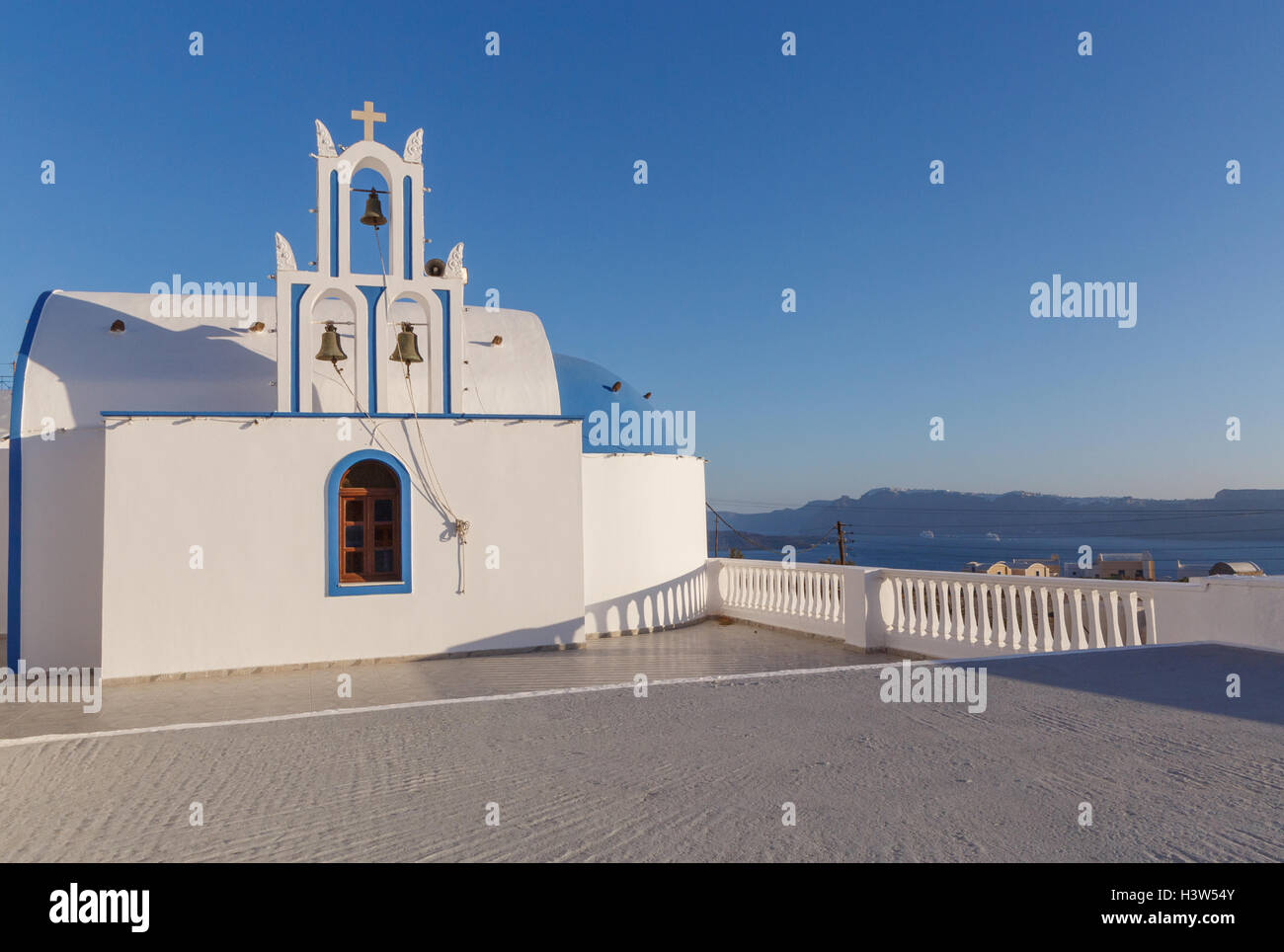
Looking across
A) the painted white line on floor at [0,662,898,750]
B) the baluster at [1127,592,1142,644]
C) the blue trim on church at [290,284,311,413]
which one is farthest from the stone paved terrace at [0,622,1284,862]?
the blue trim on church at [290,284,311,413]

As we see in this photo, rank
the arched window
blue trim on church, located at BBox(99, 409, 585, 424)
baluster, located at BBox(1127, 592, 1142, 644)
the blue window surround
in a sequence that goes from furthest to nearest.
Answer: the arched window → the blue window surround → blue trim on church, located at BBox(99, 409, 585, 424) → baluster, located at BBox(1127, 592, 1142, 644)

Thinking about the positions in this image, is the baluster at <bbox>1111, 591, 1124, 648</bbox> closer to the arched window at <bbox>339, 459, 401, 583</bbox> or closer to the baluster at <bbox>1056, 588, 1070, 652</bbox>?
the baluster at <bbox>1056, 588, 1070, 652</bbox>

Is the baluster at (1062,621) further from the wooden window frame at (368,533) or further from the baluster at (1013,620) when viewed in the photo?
the wooden window frame at (368,533)

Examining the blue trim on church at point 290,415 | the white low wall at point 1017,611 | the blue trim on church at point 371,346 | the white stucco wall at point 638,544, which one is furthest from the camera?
the white stucco wall at point 638,544

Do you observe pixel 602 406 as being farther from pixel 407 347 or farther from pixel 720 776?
pixel 720 776

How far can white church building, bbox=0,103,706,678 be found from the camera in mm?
9070

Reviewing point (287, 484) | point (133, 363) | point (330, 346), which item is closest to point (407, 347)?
point (330, 346)

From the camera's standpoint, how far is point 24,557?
9711 millimetres

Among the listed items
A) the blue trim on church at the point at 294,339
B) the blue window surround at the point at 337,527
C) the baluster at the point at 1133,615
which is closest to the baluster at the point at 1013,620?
the baluster at the point at 1133,615

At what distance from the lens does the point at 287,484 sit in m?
9.42

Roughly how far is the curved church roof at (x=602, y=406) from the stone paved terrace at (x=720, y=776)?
23.4 ft

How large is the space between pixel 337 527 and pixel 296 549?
501 millimetres

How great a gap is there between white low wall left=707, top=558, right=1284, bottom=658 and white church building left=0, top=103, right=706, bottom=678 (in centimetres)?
341

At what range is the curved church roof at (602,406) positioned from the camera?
1319 cm
